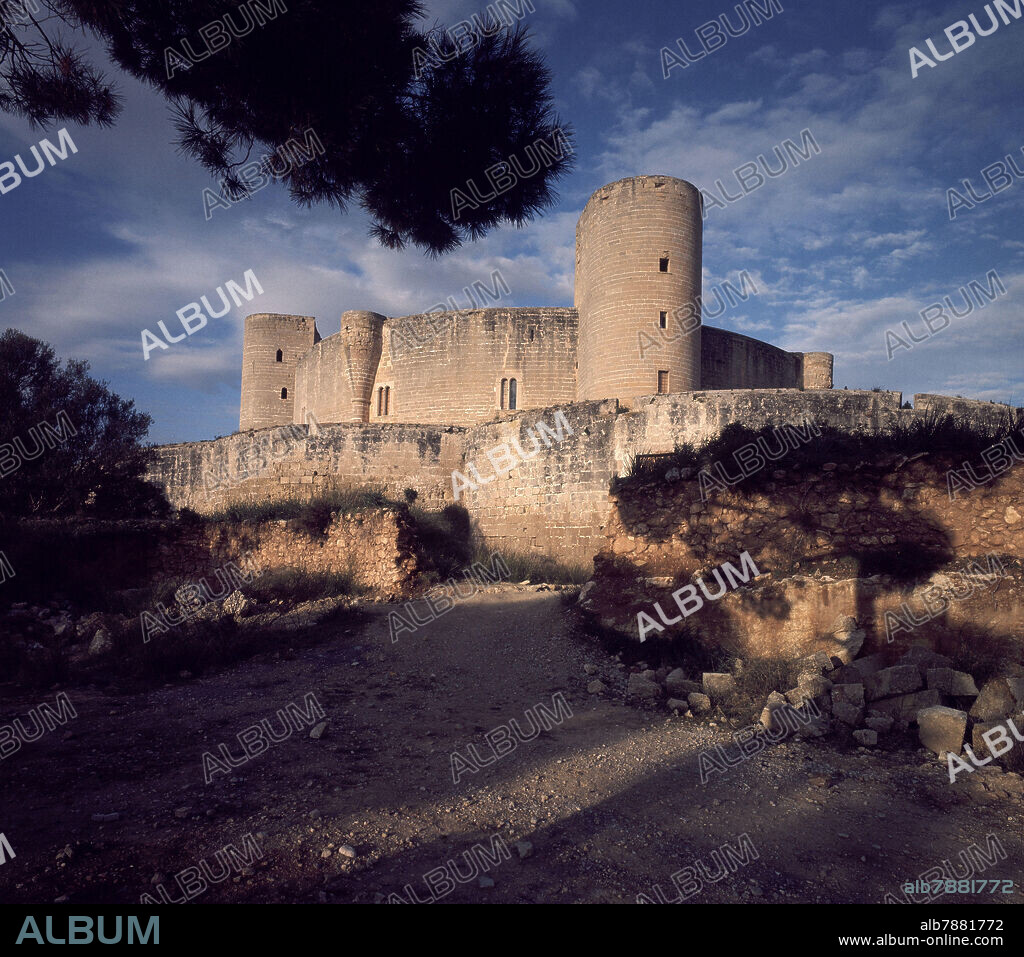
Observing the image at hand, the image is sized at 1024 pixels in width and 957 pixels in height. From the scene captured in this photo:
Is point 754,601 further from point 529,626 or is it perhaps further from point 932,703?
point 529,626

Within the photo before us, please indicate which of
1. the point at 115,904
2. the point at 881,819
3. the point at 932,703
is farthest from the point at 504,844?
the point at 932,703

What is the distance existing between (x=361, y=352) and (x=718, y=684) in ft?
76.3

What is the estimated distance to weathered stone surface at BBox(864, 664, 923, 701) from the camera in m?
4.90

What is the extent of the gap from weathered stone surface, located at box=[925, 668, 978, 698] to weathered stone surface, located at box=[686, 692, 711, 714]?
176 cm

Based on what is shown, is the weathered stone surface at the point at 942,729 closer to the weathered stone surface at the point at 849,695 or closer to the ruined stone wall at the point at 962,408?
the weathered stone surface at the point at 849,695

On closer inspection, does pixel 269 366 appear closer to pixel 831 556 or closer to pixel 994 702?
pixel 831 556

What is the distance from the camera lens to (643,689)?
239 inches

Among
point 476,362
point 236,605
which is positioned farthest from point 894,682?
point 476,362

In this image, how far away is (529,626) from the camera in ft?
27.7

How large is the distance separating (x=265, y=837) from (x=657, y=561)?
18.5 ft

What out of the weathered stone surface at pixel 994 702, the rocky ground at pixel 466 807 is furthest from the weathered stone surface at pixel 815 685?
the weathered stone surface at pixel 994 702

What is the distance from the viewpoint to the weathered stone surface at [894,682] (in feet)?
16.1

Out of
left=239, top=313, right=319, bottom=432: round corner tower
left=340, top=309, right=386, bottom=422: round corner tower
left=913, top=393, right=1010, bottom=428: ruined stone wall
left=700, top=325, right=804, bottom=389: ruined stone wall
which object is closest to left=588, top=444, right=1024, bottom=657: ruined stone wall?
left=913, top=393, right=1010, bottom=428: ruined stone wall

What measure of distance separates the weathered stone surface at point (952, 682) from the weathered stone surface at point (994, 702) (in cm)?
14
